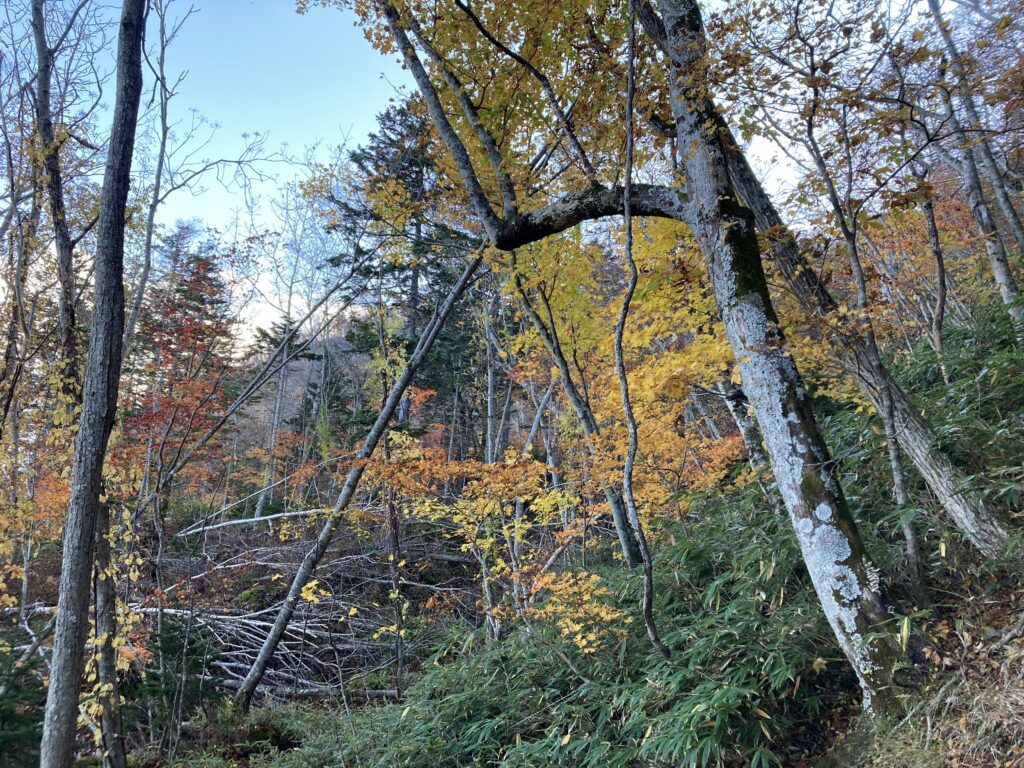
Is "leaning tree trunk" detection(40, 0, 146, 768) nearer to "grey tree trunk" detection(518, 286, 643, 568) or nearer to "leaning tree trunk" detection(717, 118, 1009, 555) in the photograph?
"grey tree trunk" detection(518, 286, 643, 568)

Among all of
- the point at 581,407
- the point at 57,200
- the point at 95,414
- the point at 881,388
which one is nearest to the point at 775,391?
the point at 881,388

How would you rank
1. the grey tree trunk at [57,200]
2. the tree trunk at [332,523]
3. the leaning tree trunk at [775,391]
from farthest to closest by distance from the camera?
the tree trunk at [332,523]
the grey tree trunk at [57,200]
the leaning tree trunk at [775,391]

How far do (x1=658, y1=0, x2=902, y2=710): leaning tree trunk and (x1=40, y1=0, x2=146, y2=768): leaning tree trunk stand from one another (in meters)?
3.41

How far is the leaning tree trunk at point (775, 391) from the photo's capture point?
2.57m

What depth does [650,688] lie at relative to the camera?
10.7ft

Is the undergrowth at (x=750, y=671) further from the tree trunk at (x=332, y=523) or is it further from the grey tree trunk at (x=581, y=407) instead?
the tree trunk at (x=332, y=523)

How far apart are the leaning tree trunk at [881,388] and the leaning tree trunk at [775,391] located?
320 millimetres

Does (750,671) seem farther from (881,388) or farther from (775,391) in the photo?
(881,388)

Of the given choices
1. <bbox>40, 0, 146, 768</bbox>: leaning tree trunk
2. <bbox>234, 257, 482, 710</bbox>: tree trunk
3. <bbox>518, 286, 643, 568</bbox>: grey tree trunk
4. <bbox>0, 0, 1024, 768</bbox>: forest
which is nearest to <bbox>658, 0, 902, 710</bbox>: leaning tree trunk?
<bbox>0, 0, 1024, 768</bbox>: forest

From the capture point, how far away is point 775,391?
9.14 feet

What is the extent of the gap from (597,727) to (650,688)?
0.50 m

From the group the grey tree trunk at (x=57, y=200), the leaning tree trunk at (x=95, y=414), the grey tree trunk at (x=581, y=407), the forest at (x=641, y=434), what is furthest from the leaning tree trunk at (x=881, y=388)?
the grey tree trunk at (x=57, y=200)

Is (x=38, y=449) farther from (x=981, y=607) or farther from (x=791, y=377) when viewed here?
(x=981, y=607)

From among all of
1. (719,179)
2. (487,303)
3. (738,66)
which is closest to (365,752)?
(719,179)
